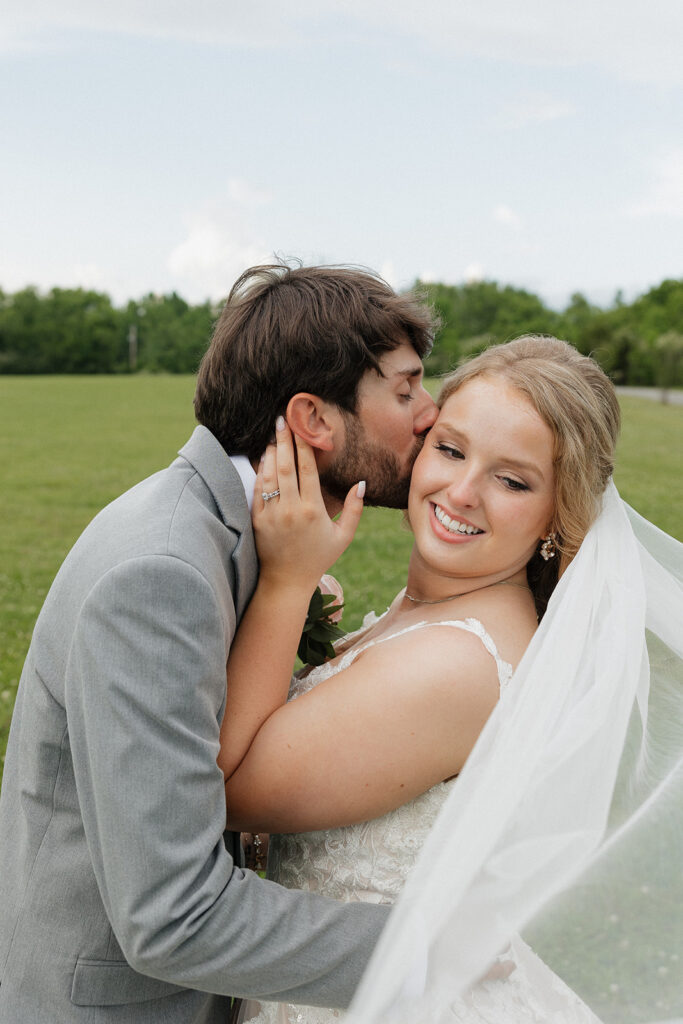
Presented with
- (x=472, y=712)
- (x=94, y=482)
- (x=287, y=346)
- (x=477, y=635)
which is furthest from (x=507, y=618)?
(x=94, y=482)

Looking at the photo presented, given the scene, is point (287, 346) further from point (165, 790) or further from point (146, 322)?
point (146, 322)

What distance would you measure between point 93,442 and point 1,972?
95.7ft

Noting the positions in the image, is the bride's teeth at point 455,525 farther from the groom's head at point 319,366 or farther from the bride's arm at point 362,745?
the bride's arm at point 362,745

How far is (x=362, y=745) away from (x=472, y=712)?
1.06ft

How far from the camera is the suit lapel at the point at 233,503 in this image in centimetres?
256

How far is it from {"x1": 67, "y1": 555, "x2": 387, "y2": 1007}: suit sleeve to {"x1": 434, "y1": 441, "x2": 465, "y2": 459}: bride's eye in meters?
1.23

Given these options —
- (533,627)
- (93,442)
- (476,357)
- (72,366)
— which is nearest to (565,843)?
(533,627)

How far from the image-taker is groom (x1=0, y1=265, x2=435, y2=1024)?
203 centimetres

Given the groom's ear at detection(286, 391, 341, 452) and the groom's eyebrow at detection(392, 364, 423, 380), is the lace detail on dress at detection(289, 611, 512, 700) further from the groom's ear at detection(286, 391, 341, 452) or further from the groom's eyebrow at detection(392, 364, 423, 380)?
the groom's eyebrow at detection(392, 364, 423, 380)

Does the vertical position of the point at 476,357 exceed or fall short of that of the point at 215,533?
it exceeds it

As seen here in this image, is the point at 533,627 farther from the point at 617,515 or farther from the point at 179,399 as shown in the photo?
the point at 179,399

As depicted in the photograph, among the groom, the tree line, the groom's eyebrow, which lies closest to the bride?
the groom's eyebrow

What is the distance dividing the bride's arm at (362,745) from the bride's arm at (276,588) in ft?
0.22

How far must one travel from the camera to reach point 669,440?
115 feet
